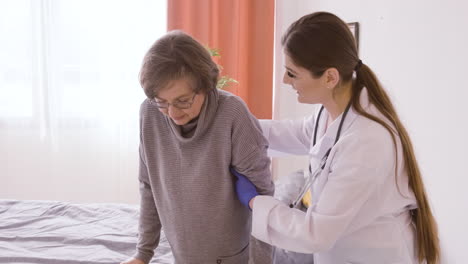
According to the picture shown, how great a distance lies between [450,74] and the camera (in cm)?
141

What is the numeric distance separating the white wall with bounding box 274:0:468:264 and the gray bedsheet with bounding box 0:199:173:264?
103 centimetres

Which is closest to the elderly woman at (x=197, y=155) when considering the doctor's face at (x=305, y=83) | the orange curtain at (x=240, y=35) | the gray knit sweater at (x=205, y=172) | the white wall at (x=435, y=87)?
the gray knit sweater at (x=205, y=172)

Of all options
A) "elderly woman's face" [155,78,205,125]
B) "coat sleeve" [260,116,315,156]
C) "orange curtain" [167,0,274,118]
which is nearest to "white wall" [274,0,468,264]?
"coat sleeve" [260,116,315,156]

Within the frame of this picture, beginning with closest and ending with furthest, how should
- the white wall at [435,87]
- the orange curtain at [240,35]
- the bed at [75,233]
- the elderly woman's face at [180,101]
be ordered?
the elderly woman's face at [180,101], the white wall at [435,87], the bed at [75,233], the orange curtain at [240,35]

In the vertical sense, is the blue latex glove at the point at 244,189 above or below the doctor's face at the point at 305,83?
below

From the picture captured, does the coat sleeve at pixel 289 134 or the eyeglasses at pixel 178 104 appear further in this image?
the coat sleeve at pixel 289 134

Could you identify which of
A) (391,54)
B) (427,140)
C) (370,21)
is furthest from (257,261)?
(370,21)

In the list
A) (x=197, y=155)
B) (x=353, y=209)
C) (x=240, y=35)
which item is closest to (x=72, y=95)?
(x=240, y=35)

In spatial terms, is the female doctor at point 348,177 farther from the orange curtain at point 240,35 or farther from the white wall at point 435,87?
the orange curtain at point 240,35

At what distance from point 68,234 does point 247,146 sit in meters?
1.07

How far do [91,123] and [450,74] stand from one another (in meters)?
2.68

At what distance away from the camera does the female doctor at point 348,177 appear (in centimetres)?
102

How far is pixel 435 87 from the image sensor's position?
4.91 feet

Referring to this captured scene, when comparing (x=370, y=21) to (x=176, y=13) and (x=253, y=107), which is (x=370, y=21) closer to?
(x=253, y=107)
